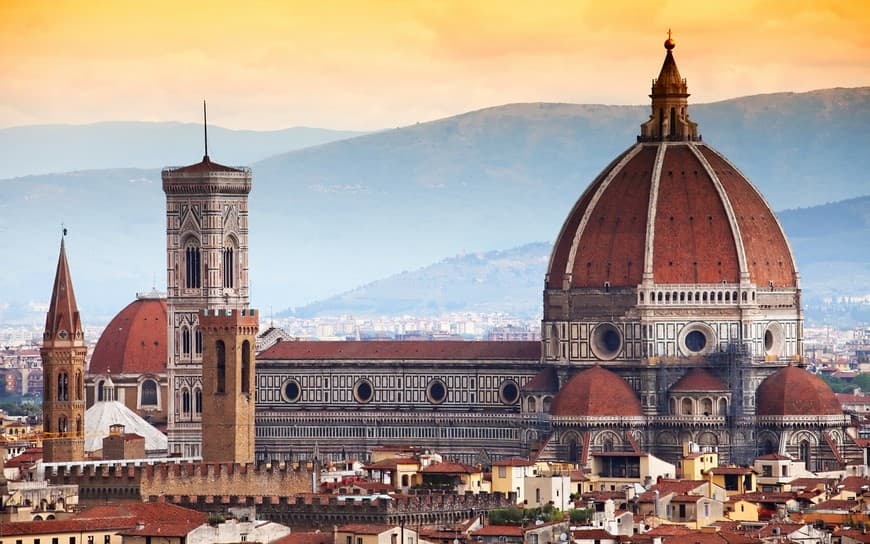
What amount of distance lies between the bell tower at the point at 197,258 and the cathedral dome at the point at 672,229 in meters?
17.3

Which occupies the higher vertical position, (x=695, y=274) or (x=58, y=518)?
(x=695, y=274)

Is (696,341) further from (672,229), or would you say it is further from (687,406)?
(672,229)

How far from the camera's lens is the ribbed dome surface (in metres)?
146

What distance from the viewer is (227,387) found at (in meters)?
127

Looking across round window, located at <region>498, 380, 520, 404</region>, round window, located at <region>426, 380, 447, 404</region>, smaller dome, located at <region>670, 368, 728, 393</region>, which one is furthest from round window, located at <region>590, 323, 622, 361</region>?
round window, located at <region>426, 380, 447, 404</region>

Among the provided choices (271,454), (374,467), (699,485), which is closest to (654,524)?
(699,485)

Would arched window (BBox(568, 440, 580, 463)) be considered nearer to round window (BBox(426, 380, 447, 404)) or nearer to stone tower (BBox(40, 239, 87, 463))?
round window (BBox(426, 380, 447, 404))

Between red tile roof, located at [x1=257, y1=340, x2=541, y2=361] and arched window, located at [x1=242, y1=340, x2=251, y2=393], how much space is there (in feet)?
81.9

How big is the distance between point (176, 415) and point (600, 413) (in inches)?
996

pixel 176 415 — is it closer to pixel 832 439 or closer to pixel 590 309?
pixel 590 309

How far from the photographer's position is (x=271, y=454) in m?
153

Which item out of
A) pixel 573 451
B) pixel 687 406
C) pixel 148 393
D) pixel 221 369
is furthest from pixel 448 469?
pixel 148 393

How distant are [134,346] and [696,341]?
120 ft

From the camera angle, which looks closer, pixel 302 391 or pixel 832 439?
pixel 832 439
